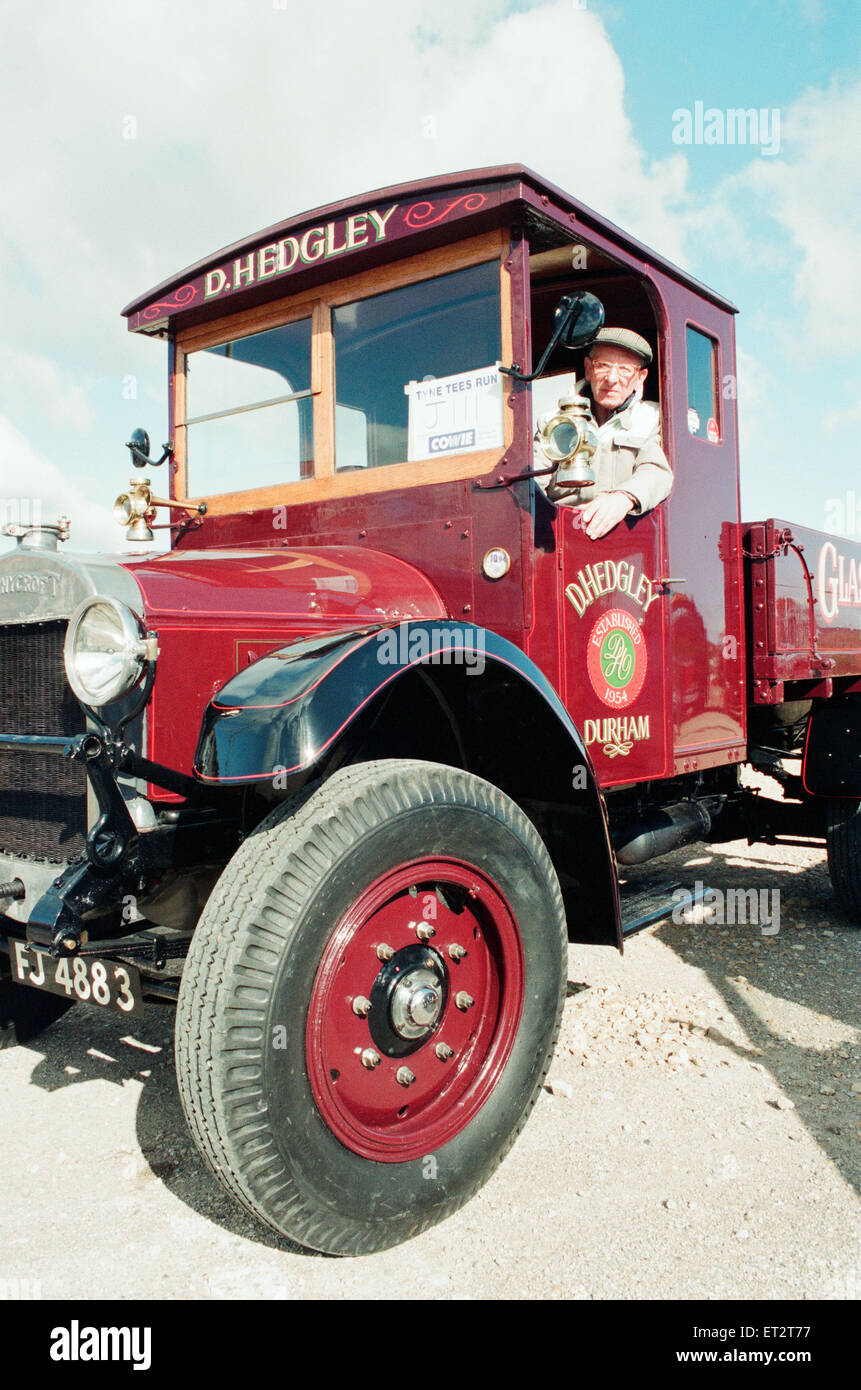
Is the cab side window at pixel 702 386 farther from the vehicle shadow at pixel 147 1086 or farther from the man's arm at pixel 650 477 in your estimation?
the vehicle shadow at pixel 147 1086

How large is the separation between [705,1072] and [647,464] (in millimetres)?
2123

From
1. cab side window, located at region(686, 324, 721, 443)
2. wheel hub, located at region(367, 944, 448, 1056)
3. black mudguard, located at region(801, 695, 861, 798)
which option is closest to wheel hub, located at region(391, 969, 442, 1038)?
wheel hub, located at region(367, 944, 448, 1056)

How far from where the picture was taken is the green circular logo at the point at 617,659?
336cm

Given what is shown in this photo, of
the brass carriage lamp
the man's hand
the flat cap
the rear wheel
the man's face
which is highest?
the flat cap

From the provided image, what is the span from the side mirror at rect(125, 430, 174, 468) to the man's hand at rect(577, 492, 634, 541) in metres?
1.71

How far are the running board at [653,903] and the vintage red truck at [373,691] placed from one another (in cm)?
15

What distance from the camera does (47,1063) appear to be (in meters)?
3.31

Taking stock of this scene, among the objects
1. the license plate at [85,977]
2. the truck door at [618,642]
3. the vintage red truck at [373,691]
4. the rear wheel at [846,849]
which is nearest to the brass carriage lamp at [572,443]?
the vintage red truck at [373,691]

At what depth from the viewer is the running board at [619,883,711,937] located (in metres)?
3.41

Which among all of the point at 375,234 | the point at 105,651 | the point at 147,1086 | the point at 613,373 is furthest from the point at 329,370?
the point at 147,1086

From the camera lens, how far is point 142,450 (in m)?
3.83

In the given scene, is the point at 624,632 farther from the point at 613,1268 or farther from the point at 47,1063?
the point at 47,1063

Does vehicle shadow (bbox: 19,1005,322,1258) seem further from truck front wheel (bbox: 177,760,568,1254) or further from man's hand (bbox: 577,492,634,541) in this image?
man's hand (bbox: 577,492,634,541)

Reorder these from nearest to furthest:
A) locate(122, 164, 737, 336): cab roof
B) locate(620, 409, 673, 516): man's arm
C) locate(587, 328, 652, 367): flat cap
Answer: locate(122, 164, 737, 336): cab roof, locate(620, 409, 673, 516): man's arm, locate(587, 328, 652, 367): flat cap
